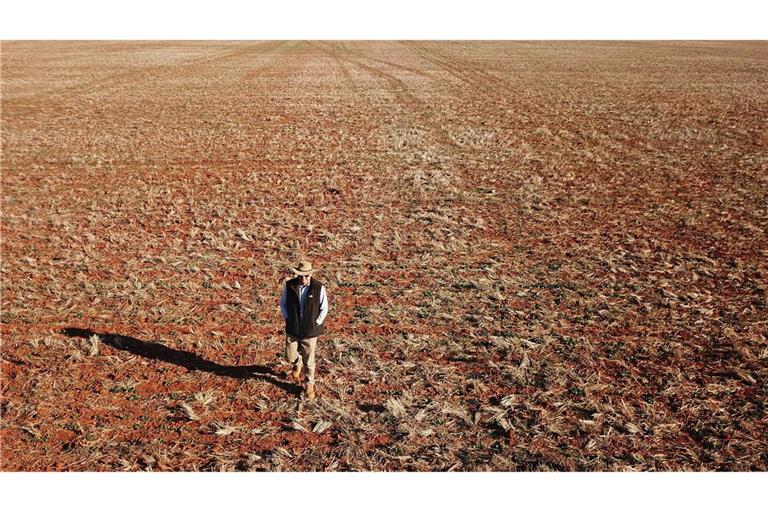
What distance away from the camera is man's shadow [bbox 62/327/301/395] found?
7.13m

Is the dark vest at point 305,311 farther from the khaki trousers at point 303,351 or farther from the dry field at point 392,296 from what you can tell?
the dry field at point 392,296

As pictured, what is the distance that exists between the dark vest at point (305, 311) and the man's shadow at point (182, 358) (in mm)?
1040

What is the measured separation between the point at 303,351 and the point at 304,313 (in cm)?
69

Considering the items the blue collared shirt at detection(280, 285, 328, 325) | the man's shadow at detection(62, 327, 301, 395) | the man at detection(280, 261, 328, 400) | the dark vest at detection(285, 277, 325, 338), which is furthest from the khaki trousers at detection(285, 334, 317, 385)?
the man's shadow at detection(62, 327, 301, 395)

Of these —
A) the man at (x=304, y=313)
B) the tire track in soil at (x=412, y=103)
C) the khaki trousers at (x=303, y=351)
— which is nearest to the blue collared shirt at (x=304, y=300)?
the man at (x=304, y=313)

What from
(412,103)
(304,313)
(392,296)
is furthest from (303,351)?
(412,103)

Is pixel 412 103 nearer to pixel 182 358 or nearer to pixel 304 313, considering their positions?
pixel 182 358

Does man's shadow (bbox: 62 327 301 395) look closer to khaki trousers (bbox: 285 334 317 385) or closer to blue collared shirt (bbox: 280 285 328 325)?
khaki trousers (bbox: 285 334 317 385)

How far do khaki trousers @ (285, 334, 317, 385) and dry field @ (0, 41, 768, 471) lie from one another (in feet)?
1.38

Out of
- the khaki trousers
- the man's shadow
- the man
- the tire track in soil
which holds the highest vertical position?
the tire track in soil

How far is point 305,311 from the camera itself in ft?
20.8

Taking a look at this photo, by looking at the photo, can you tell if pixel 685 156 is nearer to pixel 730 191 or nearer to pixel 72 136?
pixel 730 191

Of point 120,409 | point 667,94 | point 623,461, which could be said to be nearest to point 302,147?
point 120,409

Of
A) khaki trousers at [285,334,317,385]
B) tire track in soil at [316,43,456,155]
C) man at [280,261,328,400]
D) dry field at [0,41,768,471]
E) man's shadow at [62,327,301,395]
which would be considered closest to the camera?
dry field at [0,41,768,471]
